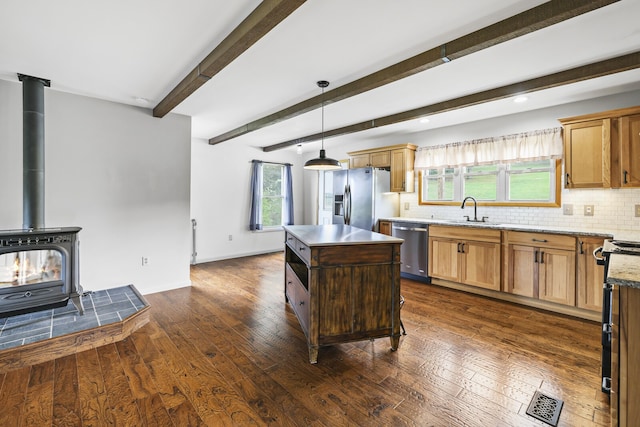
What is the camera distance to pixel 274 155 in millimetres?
7012

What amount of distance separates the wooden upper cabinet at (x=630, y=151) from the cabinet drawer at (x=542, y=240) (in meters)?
0.76

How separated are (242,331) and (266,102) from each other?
2667mm

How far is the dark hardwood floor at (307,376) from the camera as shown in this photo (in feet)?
5.86

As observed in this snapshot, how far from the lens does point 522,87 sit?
9.99ft

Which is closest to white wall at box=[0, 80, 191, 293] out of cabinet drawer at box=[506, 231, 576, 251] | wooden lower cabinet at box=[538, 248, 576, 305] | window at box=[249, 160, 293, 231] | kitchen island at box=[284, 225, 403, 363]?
window at box=[249, 160, 293, 231]

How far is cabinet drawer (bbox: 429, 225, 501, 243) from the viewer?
3.83 m

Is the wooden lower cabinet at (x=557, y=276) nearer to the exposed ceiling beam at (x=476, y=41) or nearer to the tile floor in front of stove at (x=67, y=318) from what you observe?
the exposed ceiling beam at (x=476, y=41)

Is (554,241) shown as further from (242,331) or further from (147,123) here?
(147,123)

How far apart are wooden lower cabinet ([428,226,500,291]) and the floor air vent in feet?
6.70

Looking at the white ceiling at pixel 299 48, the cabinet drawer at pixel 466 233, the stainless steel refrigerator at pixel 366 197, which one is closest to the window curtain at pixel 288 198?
the stainless steel refrigerator at pixel 366 197

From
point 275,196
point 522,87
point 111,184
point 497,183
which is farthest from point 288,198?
point 522,87

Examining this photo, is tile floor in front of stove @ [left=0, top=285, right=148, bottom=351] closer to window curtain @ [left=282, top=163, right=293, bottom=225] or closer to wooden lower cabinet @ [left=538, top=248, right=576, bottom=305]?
window curtain @ [left=282, top=163, right=293, bottom=225]

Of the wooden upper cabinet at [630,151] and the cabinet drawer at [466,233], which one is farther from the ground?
the wooden upper cabinet at [630,151]

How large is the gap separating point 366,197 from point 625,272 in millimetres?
3849
